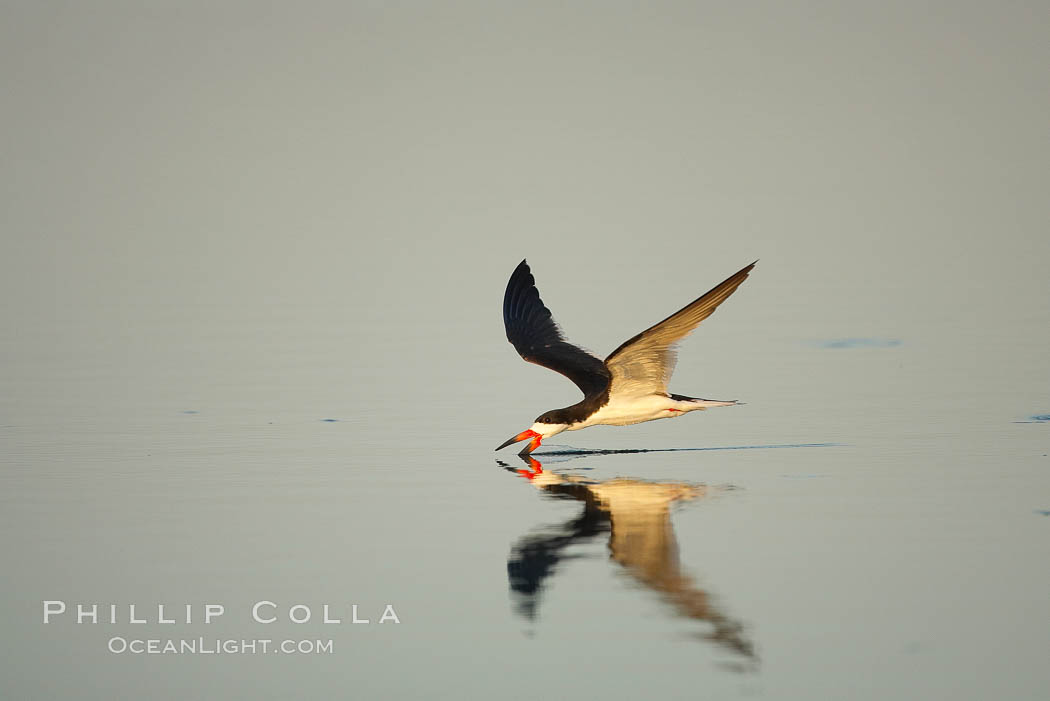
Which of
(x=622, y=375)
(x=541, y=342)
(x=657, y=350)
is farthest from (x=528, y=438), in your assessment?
(x=541, y=342)

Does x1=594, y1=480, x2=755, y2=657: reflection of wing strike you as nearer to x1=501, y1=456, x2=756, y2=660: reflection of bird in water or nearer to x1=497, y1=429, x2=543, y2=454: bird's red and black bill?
x1=501, y1=456, x2=756, y2=660: reflection of bird in water

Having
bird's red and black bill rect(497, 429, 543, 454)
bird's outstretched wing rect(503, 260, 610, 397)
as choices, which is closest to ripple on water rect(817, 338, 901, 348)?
bird's outstretched wing rect(503, 260, 610, 397)

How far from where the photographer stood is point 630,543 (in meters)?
8.09

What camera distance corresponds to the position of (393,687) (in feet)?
20.1

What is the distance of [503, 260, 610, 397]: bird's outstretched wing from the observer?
38.1ft

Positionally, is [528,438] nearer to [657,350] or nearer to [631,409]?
[631,409]

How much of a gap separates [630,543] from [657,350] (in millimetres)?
2907

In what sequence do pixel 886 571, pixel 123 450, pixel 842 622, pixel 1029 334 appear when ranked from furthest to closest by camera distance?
pixel 1029 334, pixel 123 450, pixel 886 571, pixel 842 622

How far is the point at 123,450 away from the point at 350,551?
12.4 ft

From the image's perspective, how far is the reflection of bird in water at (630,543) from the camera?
22.6 ft

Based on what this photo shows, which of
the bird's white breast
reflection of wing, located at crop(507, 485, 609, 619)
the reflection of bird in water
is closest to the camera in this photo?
the reflection of bird in water

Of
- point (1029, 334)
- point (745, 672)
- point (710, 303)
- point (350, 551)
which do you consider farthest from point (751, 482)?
point (1029, 334)

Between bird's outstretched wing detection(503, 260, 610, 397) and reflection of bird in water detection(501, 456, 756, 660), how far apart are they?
4.44 feet

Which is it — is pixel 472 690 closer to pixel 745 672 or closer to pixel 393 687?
pixel 393 687
